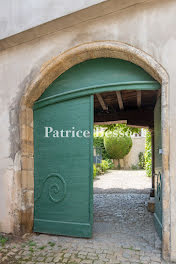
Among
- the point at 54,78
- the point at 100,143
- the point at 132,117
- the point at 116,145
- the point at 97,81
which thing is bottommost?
the point at 116,145

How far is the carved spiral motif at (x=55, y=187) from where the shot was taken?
134 inches

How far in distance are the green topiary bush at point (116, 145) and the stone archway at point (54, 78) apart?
1234 cm

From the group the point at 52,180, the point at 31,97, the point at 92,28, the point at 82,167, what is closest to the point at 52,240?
the point at 52,180

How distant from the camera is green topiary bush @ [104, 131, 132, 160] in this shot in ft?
51.2

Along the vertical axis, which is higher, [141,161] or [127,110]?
[127,110]

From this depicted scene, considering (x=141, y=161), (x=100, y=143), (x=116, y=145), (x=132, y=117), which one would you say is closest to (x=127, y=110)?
(x=132, y=117)

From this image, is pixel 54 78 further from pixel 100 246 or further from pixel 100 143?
pixel 100 143

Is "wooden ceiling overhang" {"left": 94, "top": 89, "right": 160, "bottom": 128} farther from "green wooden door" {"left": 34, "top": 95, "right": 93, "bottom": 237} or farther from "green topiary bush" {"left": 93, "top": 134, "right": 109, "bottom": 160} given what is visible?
"green topiary bush" {"left": 93, "top": 134, "right": 109, "bottom": 160}

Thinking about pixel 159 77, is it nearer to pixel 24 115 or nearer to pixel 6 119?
pixel 24 115

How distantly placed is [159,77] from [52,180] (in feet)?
6.98

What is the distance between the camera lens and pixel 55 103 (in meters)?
3.50

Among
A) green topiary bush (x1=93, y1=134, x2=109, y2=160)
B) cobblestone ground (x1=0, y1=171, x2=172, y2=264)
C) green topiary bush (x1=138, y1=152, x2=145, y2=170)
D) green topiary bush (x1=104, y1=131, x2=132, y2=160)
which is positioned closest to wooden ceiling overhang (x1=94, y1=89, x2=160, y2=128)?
cobblestone ground (x1=0, y1=171, x2=172, y2=264)

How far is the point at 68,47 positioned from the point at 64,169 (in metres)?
1.79

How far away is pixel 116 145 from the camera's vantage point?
Result: 1557cm
